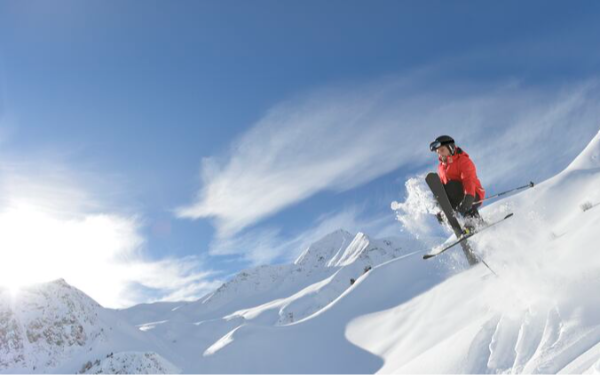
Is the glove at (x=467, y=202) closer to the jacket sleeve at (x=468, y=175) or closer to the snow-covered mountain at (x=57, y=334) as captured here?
the jacket sleeve at (x=468, y=175)

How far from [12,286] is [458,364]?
37.9 meters

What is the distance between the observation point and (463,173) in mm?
8695

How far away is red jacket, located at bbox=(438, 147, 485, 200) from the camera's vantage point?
862 cm

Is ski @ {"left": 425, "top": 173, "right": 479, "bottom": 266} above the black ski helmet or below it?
below

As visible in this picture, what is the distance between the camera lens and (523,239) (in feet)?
29.1

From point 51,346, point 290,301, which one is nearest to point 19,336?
point 51,346

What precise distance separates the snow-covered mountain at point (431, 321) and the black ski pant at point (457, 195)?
0.69 metres

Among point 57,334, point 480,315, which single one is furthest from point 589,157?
point 57,334

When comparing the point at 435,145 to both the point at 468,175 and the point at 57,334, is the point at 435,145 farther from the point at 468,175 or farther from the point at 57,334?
the point at 57,334

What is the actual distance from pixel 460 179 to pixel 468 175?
29 centimetres

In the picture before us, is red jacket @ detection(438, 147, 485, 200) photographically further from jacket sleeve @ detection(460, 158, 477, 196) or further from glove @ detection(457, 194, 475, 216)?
glove @ detection(457, 194, 475, 216)

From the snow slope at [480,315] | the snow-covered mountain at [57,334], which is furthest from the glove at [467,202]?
the snow-covered mountain at [57,334]

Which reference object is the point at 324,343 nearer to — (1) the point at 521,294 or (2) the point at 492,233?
(2) the point at 492,233

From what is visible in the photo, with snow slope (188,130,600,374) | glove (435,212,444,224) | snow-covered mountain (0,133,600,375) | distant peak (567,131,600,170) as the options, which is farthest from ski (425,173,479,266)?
distant peak (567,131,600,170)
